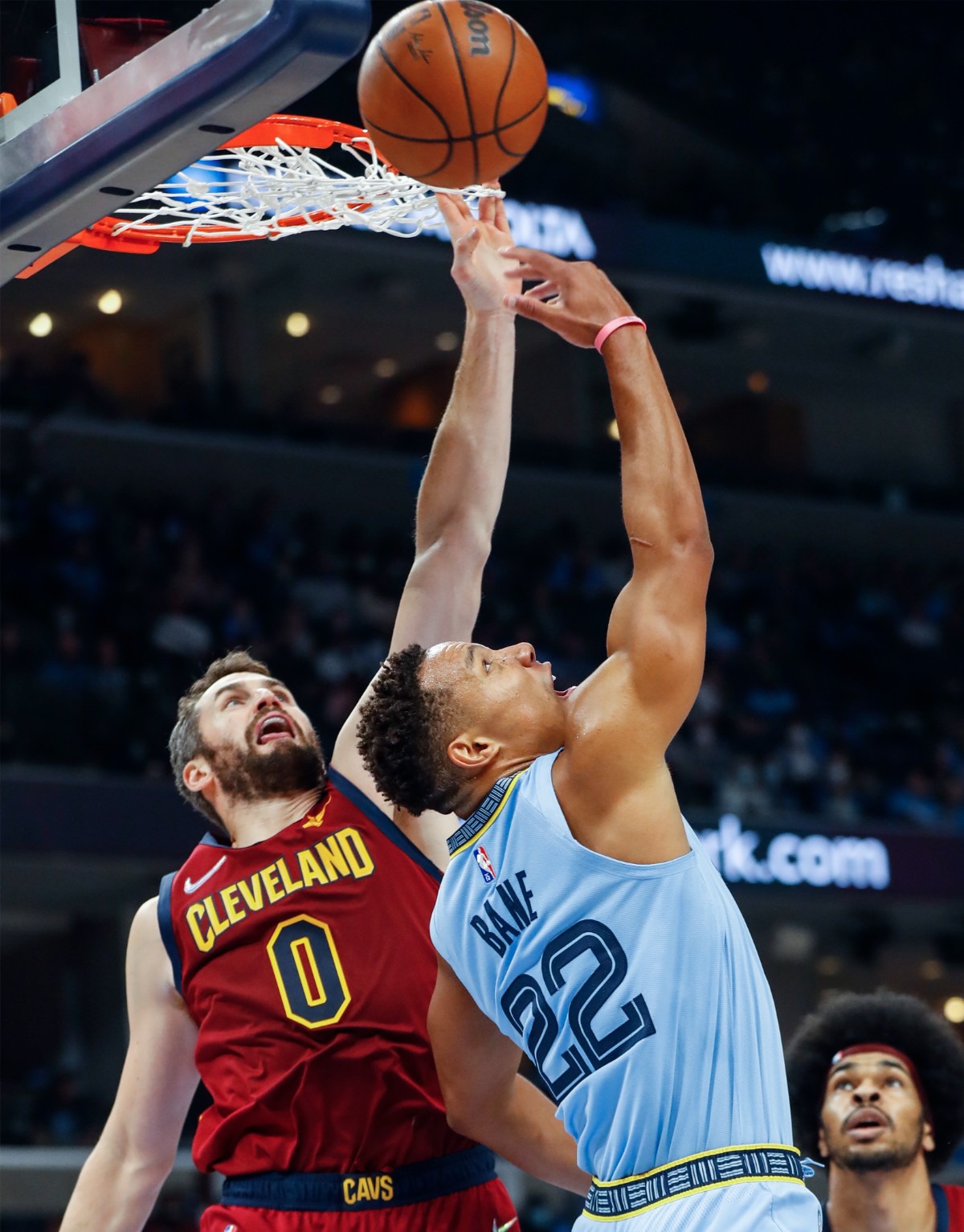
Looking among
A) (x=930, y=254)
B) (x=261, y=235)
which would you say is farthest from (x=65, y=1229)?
(x=930, y=254)

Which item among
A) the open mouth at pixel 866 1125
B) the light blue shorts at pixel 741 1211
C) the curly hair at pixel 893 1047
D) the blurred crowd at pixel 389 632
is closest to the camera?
the light blue shorts at pixel 741 1211

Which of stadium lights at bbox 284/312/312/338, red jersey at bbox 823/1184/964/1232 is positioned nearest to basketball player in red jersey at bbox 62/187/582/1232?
red jersey at bbox 823/1184/964/1232

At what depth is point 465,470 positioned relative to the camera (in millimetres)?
3859

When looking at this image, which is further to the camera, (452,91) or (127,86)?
(452,91)

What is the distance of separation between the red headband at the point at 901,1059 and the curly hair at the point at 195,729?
6.30ft

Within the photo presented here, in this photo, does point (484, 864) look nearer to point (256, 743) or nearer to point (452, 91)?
point (256, 743)

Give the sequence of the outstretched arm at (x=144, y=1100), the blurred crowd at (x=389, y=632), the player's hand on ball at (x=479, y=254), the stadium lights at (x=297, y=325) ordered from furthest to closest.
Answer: the stadium lights at (x=297, y=325)
the blurred crowd at (x=389, y=632)
the player's hand on ball at (x=479, y=254)
the outstretched arm at (x=144, y=1100)

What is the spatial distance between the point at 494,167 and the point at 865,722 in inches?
517

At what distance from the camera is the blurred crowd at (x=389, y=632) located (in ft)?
39.5

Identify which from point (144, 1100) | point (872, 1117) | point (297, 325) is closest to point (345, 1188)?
point (144, 1100)

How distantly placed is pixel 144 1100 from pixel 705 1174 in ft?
4.53

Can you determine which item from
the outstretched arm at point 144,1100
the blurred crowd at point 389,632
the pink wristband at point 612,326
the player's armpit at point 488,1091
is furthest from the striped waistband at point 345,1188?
the blurred crowd at point 389,632

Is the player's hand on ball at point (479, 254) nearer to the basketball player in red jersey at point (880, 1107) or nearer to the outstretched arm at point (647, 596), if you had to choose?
the outstretched arm at point (647, 596)

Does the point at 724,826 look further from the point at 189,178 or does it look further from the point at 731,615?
Answer: the point at 189,178
